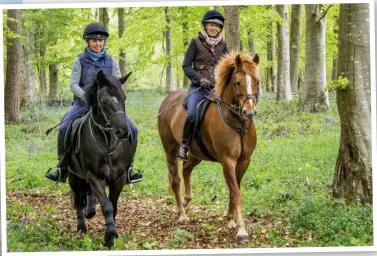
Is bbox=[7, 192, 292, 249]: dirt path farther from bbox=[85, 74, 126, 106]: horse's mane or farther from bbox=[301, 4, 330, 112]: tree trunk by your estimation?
bbox=[301, 4, 330, 112]: tree trunk

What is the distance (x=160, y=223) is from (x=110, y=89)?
2.45 meters

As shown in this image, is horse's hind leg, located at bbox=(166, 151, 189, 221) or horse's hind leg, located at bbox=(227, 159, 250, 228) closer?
horse's hind leg, located at bbox=(227, 159, 250, 228)

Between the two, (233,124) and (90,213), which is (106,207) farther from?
(233,124)

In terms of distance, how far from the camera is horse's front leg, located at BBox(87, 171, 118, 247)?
21.4 feet

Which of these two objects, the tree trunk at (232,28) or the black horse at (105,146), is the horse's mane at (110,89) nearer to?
the black horse at (105,146)

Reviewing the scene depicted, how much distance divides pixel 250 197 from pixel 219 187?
34.7 inches

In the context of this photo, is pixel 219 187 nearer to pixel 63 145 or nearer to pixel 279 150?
pixel 279 150

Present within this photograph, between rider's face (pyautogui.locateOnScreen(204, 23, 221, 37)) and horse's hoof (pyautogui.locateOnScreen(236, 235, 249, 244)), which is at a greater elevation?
rider's face (pyautogui.locateOnScreen(204, 23, 221, 37))

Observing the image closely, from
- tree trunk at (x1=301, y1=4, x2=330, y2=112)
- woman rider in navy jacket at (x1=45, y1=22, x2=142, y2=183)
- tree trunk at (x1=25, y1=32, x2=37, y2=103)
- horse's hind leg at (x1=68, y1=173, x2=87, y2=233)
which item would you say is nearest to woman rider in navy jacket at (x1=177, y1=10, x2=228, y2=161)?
woman rider in navy jacket at (x1=45, y1=22, x2=142, y2=183)

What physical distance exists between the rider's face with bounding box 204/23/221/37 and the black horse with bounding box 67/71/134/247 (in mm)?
1644

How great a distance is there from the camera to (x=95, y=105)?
664cm

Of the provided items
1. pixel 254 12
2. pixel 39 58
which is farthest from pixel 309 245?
pixel 39 58

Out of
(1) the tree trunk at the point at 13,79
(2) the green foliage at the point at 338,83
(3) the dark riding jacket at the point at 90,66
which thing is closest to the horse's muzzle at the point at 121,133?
(3) the dark riding jacket at the point at 90,66

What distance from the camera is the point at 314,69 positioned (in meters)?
13.0
